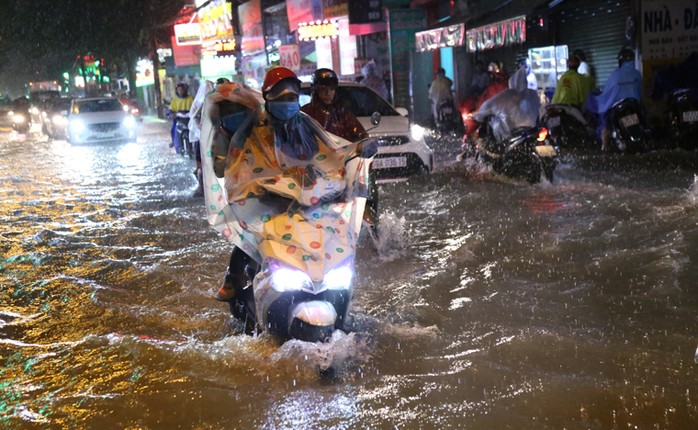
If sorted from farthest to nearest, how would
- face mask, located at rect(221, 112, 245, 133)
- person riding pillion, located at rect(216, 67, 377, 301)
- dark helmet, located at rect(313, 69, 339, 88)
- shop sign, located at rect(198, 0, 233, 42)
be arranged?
shop sign, located at rect(198, 0, 233, 42) < dark helmet, located at rect(313, 69, 339, 88) < face mask, located at rect(221, 112, 245, 133) < person riding pillion, located at rect(216, 67, 377, 301)

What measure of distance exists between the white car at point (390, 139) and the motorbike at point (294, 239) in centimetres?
665

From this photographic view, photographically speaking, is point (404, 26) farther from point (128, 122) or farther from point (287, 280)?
point (287, 280)

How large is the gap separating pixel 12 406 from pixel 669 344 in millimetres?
3960

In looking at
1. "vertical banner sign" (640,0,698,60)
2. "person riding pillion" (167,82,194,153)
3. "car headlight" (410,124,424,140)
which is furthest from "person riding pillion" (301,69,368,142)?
"person riding pillion" (167,82,194,153)

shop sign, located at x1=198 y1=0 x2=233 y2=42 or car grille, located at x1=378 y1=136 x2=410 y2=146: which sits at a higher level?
shop sign, located at x1=198 y1=0 x2=233 y2=42

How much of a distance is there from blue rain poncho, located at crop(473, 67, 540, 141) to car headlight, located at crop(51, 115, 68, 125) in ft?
70.8

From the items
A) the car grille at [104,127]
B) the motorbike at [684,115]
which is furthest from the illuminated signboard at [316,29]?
the motorbike at [684,115]

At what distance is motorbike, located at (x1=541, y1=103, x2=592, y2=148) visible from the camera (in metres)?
13.5

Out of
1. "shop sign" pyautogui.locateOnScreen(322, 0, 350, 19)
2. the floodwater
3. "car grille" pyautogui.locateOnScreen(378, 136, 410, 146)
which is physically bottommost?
the floodwater

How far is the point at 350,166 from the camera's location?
4.73 meters

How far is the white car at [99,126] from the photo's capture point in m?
25.6

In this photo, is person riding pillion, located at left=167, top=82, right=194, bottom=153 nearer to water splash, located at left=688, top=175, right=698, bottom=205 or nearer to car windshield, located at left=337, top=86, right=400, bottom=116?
car windshield, located at left=337, top=86, right=400, bottom=116

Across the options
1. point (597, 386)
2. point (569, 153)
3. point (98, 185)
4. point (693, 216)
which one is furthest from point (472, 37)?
point (597, 386)

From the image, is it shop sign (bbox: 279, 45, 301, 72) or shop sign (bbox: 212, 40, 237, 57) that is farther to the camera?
shop sign (bbox: 212, 40, 237, 57)
